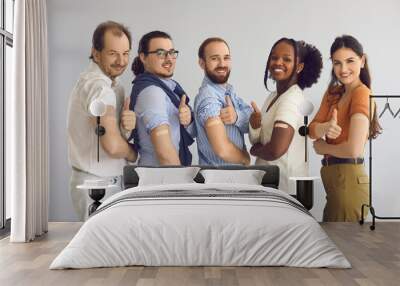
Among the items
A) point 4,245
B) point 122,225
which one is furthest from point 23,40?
point 122,225

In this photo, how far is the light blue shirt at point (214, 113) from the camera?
7.93m

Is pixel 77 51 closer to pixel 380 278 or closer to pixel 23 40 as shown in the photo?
pixel 23 40

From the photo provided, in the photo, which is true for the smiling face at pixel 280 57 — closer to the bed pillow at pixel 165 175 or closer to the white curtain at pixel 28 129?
the bed pillow at pixel 165 175

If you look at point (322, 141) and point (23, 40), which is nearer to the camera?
point (23, 40)

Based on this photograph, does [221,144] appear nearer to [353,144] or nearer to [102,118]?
[102,118]

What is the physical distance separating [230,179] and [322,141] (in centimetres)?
147

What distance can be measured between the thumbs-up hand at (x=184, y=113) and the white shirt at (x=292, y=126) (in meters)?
0.81

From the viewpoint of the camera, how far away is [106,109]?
7.86 metres

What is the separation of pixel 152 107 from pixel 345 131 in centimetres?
250

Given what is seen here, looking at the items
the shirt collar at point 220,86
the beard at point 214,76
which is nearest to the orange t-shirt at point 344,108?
the shirt collar at point 220,86

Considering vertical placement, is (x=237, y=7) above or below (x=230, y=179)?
above

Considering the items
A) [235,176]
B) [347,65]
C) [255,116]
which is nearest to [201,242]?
[235,176]

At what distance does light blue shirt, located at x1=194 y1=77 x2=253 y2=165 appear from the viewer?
7.93 metres

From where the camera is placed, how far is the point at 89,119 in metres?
7.93
